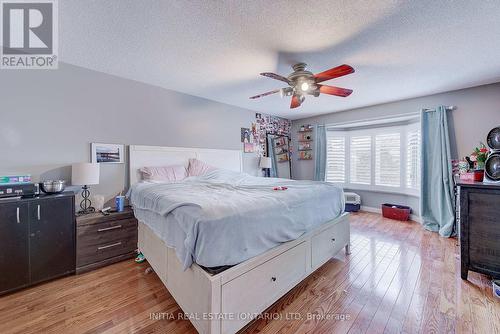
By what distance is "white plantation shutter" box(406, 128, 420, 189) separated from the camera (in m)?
3.97

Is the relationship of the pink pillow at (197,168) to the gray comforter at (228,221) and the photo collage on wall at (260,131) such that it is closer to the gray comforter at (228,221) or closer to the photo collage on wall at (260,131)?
the gray comforter at (228,221)

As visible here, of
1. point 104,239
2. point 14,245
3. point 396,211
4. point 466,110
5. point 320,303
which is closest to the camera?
point 320,303

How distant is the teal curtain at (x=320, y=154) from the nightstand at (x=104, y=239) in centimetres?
Result: 418

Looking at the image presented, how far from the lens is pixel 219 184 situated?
8.23ft

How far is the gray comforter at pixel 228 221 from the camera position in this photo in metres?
1.26

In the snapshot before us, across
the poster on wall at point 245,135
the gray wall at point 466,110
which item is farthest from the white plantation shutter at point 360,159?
the poster on wall at point 245,135

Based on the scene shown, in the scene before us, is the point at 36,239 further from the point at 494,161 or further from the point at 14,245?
the point at 494,161

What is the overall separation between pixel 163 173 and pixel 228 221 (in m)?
2.06

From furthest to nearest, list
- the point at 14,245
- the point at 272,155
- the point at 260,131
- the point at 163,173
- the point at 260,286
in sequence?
the point at 272,155
the point at 260,131
the point at 163,173
the point at 14,245
the point at 260,286

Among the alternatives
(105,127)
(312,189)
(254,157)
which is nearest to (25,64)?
(105,127)

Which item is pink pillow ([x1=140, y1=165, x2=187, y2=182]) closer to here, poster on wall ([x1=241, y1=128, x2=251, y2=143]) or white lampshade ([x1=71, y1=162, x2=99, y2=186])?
white lampshade ([x1=71, y1=162, x2=99, y2=186])

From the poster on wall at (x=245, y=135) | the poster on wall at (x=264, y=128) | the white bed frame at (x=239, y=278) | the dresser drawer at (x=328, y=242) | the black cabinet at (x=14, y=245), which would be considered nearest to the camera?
the white bed frame at (x=239, y=278)

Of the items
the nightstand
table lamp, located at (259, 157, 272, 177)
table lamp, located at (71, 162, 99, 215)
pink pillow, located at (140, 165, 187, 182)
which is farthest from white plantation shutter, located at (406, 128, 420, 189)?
table lamp, located at (71, 162, 99, 215)

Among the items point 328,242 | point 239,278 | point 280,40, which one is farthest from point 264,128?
point 239,278
